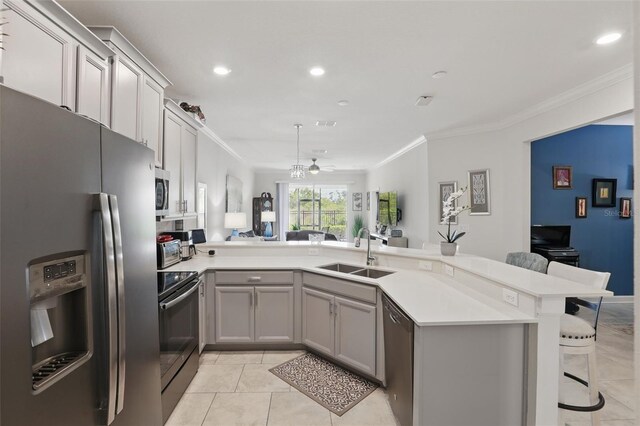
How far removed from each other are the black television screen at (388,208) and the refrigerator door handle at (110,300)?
627cm

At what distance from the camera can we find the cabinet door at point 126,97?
204cm

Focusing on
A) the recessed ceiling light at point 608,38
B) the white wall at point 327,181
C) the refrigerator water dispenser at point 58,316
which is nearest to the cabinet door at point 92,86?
the refrigerator water dispenser at point 58,316

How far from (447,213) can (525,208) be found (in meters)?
2.31

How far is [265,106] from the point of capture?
385cm

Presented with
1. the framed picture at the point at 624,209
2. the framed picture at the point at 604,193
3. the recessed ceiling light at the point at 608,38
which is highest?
the recessed ceiling light at the point at 608,38

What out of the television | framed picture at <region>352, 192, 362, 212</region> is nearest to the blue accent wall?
the television

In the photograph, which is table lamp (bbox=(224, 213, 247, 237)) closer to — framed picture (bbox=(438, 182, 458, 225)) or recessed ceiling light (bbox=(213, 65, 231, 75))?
recessed ceiling light (bbox=(213, 65, 231, 75))

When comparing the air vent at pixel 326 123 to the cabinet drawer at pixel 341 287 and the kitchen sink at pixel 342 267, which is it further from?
the cabinet drawer at pixel 341 287

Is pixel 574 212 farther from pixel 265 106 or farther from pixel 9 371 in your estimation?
pixel 9 371

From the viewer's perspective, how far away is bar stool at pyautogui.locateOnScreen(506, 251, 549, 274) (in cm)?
331

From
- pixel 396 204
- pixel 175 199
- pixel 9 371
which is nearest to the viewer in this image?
pixel 9 371

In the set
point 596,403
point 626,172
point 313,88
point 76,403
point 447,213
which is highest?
point 313,88

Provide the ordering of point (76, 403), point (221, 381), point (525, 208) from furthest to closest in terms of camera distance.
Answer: point (525, 208) → point (221, 381) → point (76, 403)

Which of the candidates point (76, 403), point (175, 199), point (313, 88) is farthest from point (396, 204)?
point (76, 403)
